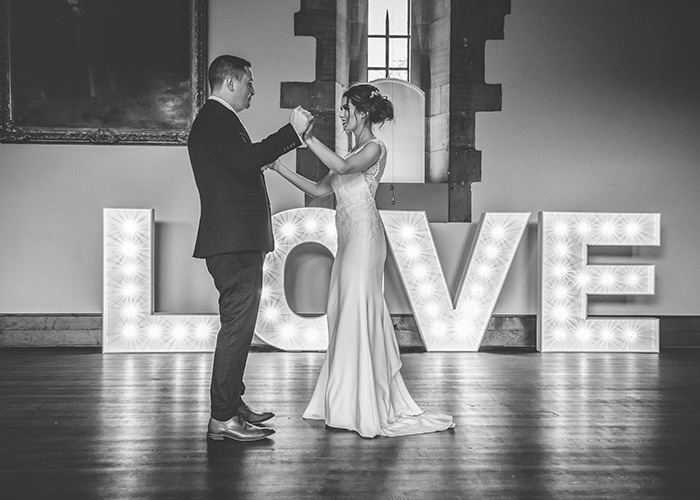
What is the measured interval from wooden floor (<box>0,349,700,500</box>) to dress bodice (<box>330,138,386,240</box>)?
95 centimetres

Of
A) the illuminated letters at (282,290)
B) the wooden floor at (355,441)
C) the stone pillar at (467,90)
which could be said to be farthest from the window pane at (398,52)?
the wooden floor at (355,441)

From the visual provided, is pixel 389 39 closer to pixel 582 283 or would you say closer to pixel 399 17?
pixel 399 17

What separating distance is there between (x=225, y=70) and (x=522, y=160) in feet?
11.8

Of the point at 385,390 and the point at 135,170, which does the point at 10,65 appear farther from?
the point at 385,390

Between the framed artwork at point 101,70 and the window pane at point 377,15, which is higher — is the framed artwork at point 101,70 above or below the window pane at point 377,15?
below

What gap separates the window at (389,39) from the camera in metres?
6.16

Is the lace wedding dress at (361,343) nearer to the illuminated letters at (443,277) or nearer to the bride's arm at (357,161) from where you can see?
the bride's arm at (357,161)

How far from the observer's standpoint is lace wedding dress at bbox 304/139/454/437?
3102 mm

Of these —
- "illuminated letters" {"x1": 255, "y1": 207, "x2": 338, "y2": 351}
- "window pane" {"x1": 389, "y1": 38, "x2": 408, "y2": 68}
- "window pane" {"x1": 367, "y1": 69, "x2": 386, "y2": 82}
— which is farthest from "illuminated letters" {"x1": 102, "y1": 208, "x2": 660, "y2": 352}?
"window pane" {"x1": 389, "y1": 38, "x2": 408, "y2": 68}

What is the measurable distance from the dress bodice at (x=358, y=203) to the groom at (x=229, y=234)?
52 centimetres

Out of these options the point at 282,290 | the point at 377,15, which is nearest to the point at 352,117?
the point at 282,290

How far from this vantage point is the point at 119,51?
5.66m

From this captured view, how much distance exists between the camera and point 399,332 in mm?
5750

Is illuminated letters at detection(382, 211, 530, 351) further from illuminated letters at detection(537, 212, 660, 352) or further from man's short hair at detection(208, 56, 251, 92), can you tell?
man's short hair at detection(208, 56, 251, 92)
